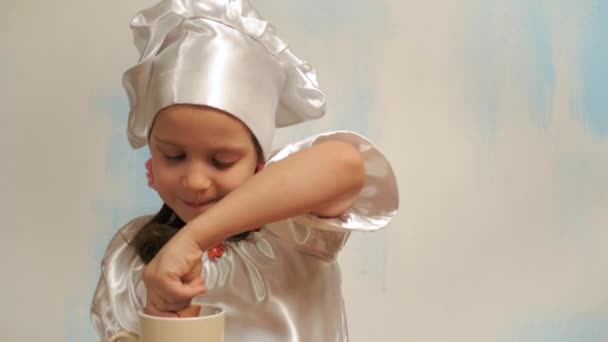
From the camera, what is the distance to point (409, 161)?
3.80 ft

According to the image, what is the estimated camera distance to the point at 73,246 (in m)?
1.14

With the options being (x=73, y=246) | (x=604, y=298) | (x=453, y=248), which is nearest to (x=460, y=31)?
(x=453, y=248)

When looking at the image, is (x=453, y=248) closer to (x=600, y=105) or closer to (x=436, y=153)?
(x=436, y=153)

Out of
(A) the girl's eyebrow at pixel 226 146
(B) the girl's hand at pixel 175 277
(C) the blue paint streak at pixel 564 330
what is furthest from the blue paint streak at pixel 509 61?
(B) the girl's hand at pixel 175 277

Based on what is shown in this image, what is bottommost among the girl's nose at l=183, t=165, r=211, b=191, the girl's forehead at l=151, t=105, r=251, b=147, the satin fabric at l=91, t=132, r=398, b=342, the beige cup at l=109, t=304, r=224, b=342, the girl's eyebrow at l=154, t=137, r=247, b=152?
the satin fabric at l=91, t=132, r=398, b=342

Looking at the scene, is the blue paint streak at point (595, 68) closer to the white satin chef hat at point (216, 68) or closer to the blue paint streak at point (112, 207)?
the white satin chef hat at point (216, 68)

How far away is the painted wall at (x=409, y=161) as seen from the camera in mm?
1145

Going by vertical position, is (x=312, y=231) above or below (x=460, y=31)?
below

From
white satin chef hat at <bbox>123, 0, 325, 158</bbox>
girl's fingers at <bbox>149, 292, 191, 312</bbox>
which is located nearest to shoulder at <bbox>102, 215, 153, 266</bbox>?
white satin chef hat at <bbox>123, 0, 325, 158</bbox>

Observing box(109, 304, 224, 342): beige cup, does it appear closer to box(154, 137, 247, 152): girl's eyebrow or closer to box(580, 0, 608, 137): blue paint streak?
box(154, 137, 247, 152): girl's eyebrow

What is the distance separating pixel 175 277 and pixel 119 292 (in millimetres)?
258

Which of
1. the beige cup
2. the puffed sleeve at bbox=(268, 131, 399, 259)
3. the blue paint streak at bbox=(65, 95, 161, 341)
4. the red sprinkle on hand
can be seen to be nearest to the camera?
the beige cup

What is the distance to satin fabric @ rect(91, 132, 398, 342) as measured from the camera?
776 millimetres

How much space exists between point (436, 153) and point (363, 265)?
8.5 inches
